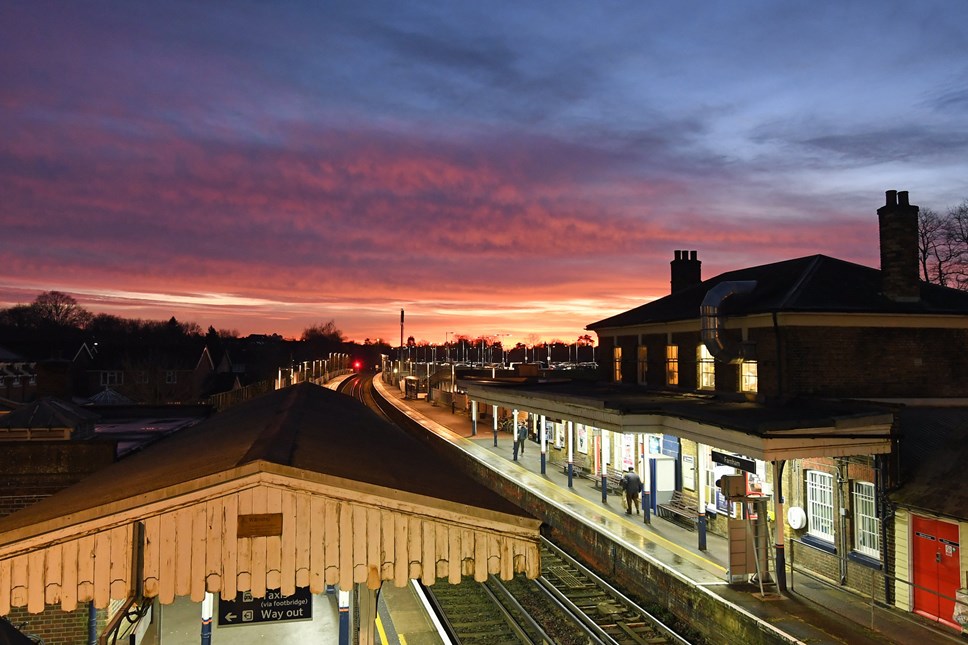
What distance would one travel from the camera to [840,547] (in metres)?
14.3

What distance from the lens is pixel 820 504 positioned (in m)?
15.4

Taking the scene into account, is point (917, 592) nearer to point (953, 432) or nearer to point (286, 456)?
point (953, 432)

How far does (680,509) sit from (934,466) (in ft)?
24.4

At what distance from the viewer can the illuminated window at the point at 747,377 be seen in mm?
18688

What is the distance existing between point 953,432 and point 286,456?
43.7ft

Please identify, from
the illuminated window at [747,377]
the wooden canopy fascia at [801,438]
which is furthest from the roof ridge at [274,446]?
the illuminated window at [747,377]

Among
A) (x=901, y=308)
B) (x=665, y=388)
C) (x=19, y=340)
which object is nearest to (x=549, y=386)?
(x=665, y=388)

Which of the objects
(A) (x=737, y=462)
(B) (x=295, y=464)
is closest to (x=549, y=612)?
(A) (x=737, y=462)

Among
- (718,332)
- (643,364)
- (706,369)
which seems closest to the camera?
(718,332)

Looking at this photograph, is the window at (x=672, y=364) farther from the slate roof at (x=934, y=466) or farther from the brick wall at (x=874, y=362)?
the slate roof at (x=934, y=466)

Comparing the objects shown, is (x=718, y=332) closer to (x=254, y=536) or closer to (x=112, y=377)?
(x=254, y=536)

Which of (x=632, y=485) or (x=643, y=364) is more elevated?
(x=643, y=364)

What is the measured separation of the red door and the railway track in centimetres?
434

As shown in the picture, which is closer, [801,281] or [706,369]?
[801,281]
